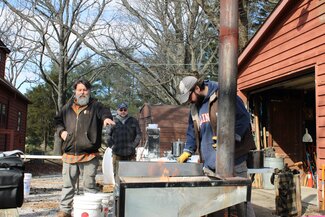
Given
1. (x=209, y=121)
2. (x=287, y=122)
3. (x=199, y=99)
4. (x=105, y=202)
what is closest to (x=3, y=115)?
(x=287, y=122)

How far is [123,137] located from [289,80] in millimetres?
3825

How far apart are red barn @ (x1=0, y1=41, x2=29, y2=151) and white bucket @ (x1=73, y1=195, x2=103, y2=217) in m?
14.1

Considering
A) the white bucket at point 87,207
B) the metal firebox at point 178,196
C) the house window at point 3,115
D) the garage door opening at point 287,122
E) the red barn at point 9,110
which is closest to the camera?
the metal firebox at point 178,196

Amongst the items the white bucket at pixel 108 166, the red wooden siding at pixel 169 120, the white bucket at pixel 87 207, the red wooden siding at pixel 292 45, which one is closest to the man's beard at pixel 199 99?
the white bucket at pixel 87 207

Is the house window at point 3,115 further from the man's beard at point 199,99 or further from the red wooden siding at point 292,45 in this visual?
the man's beard at point 199,99

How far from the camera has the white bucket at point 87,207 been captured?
12.1 feet

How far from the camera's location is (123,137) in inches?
291

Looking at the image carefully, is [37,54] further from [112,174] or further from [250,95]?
[112,174]

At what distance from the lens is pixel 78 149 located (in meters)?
4.37

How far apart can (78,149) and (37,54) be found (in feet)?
63.8

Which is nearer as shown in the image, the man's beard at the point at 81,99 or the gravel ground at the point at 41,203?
the man's beard at the point at 81,99

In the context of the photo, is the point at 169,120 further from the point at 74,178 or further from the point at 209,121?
the point at 209,121

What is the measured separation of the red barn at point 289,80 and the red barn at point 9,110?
39.0 ft

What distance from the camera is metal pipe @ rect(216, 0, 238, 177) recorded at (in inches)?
106
